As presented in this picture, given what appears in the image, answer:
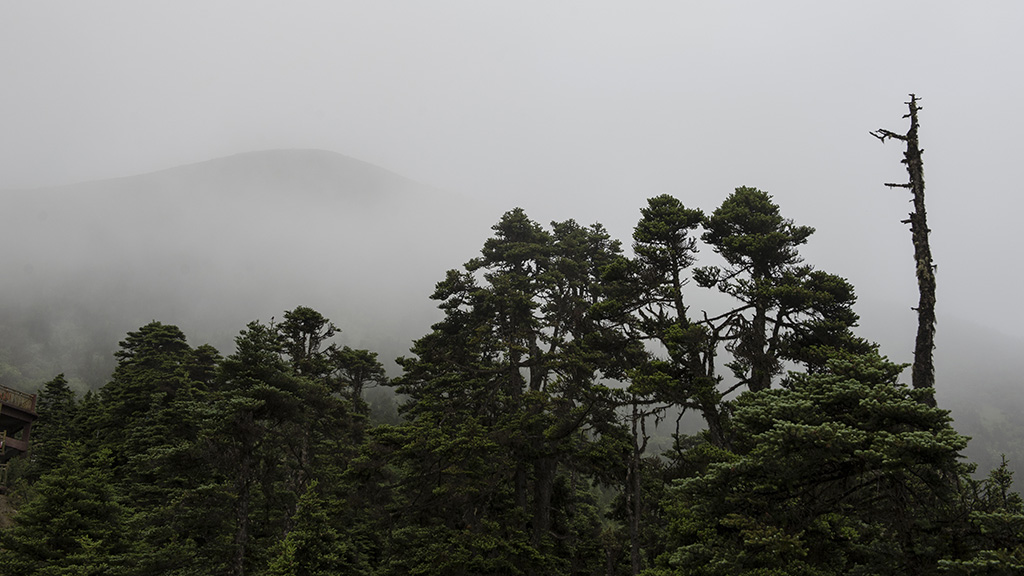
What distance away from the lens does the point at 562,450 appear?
21812 millimetres

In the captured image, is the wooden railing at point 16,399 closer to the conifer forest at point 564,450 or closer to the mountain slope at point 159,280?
the conifer forest at point 564,450

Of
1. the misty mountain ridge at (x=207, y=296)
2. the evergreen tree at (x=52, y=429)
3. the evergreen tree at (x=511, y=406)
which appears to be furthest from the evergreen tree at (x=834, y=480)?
the misty mountain ridge at (x=207, y=296)

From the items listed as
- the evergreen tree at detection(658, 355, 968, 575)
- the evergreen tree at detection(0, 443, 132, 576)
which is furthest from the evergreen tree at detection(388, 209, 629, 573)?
the evergreen tree at detection(0, 443, 132, 576)

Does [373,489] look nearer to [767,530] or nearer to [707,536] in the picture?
[707,536]

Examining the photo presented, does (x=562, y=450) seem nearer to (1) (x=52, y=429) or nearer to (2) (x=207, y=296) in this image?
(1) (x=52, y=429)

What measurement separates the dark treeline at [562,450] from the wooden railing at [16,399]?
3.64 m

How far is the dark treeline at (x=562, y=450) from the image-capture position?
900 cm

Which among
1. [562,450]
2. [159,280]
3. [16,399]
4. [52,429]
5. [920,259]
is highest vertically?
[159,280]

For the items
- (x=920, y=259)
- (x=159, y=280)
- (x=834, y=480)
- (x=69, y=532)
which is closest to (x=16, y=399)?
(x=69, y=532)

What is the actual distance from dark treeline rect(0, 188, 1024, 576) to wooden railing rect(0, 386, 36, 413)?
3641 mm

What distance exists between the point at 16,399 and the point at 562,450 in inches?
1326

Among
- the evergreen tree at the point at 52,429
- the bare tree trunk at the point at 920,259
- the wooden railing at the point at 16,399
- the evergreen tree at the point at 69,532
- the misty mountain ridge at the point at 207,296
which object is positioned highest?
the misty mountain ridge at the point at 207,296

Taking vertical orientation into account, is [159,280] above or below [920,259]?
above

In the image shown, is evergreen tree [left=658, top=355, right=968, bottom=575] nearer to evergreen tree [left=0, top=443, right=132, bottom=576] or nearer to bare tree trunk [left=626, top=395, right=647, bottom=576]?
bare tree trunk [left=626, top=395, right=647, bottom=576]
